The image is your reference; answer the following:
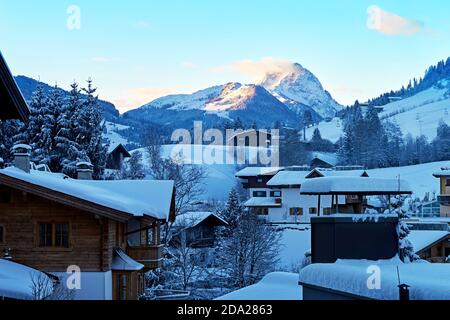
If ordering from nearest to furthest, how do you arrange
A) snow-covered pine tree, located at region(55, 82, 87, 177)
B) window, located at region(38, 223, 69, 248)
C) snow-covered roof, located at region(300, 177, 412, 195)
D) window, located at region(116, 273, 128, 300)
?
1. snow-covered roof, located at region(300, 177, 412, 195)
2. window, located at region(38, 223, 69, 248)
3. window, located at region(116, 273, 128, 300)
4. snow-covered pine tree, located at region(55, 82, 87, 177)

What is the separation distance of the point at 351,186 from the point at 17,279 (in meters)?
5.84

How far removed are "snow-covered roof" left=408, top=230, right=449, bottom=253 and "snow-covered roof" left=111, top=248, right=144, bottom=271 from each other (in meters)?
8.29

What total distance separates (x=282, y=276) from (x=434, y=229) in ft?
47.2

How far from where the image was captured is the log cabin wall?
40.5 feet

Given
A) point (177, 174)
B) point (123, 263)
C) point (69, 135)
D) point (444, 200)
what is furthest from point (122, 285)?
point (444, 200)

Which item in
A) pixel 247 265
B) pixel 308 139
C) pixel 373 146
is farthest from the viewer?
pixel 308 139

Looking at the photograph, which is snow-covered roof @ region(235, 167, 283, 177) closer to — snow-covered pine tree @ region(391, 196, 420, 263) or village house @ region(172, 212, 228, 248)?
village house @ region(172, 212, 228, 248)

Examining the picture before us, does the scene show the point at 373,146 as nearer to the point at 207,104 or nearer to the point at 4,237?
the point at 4,237

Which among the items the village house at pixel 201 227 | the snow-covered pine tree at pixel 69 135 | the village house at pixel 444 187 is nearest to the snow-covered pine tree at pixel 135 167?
the snow-covered pine tree at pixel 69 135

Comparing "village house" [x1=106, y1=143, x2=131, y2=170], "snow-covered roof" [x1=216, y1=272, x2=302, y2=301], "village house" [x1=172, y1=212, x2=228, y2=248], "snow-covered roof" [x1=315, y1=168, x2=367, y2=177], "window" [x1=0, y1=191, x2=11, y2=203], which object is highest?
"village house" [x1=106, y1=143, x2=131, y2=170]

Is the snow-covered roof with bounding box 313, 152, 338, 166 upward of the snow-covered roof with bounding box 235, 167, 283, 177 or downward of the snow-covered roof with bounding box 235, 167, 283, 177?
upward

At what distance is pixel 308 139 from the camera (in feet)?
87.2

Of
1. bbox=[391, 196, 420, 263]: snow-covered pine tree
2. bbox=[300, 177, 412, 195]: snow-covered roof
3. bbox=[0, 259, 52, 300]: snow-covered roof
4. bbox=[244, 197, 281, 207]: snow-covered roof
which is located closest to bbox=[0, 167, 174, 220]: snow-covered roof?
bbox=[0, 259, 52, 300]: snow-covered roof

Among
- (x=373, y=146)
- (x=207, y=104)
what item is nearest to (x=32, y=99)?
(x=373, y=146)
